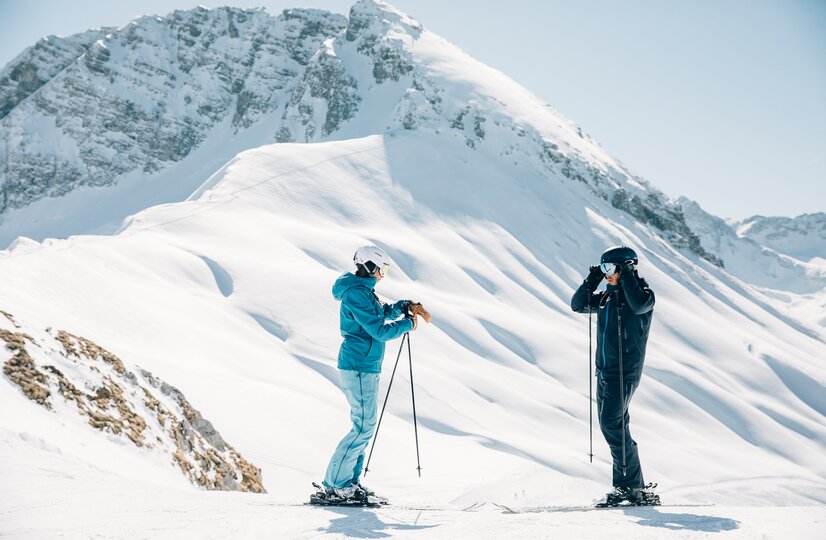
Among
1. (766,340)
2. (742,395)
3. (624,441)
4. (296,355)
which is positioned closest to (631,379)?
(624,441)

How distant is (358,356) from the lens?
6980 mm

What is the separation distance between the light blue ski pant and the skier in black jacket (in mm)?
2248

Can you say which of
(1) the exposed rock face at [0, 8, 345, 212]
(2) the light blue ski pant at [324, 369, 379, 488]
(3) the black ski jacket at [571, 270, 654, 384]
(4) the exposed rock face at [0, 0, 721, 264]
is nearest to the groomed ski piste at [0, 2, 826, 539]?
(2) the light blue ski pant at [324, 369, 379, 488]

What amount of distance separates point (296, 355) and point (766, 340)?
59409 millimetres

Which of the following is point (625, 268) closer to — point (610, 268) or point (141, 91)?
point (610, 268)

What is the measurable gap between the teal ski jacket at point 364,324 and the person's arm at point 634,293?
2.15 m

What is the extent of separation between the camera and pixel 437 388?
99.1 feet

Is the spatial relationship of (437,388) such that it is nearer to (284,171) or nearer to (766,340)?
(284,171)

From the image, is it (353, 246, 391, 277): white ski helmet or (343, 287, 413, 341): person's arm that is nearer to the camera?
(343, 287, 413, 341): person's arm

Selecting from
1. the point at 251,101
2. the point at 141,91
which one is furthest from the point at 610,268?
the point at 141,91

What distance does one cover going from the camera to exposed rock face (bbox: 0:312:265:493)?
8242mm

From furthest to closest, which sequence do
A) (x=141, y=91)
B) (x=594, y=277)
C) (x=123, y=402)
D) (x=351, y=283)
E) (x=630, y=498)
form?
(x=141, y=91) → (x=123, y=402) → (x=594, y=277) → (x=630, y=498) → (x=351, y=283)

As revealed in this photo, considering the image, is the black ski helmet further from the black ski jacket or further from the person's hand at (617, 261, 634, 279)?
the black ski jacket

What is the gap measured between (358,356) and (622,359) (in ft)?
8.67
